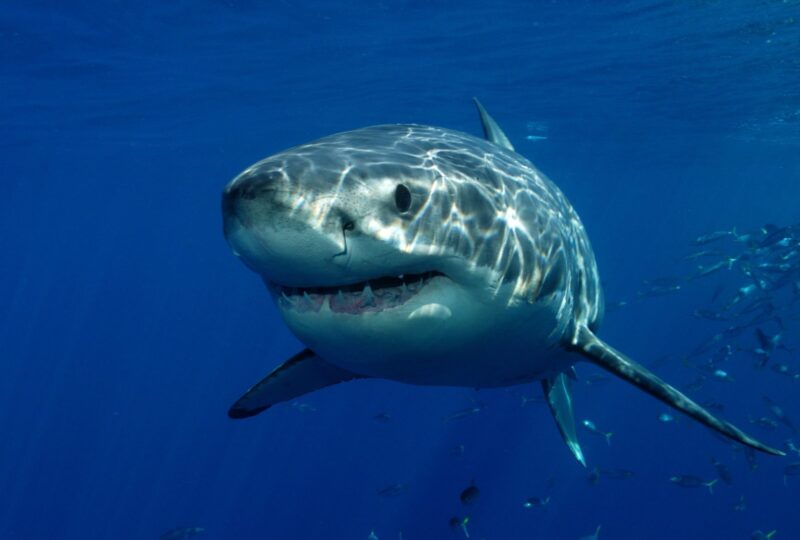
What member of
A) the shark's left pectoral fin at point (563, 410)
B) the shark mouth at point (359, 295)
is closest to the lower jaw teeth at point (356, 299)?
the shark mouth at point (359, 295)

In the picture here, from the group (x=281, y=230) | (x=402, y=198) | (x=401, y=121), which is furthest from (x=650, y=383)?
(x=401, y=121)

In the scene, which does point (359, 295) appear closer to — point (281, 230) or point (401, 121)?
point (281, 230)

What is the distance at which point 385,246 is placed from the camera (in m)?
2.34

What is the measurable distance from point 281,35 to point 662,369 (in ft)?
85.7

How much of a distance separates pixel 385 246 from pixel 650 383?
2369 mm

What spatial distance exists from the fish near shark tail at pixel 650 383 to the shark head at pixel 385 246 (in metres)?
0.72

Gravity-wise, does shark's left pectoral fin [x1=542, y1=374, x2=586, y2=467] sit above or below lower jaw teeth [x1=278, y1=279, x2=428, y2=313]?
below

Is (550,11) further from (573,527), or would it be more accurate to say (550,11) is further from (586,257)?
(573,527)

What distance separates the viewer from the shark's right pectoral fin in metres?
4.64

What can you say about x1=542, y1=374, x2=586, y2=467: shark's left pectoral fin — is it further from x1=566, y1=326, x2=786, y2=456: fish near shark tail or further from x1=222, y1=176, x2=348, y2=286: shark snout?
x1=222, y1=176, x2=348, y2=286: shark snout

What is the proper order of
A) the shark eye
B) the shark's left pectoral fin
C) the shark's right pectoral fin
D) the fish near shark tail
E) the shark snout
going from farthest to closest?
the shark's left pectoral fin
the shark's right pectoral fin
the fish near shark tail
the shark eye
the shark snout

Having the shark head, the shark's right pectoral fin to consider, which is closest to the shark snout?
the shark head

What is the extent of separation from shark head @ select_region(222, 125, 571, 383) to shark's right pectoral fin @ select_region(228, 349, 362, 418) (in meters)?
1.29

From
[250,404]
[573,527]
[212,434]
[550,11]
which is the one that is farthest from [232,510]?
[250,404]
